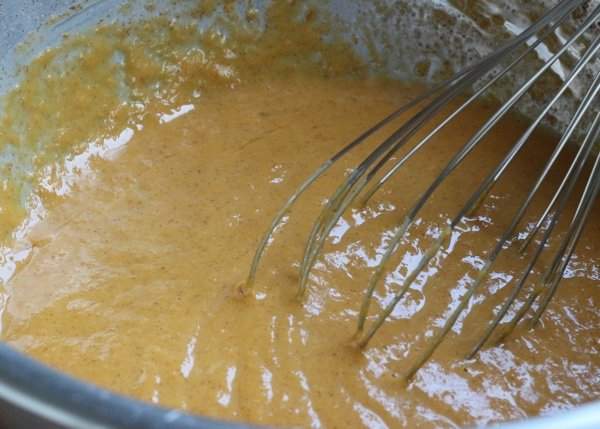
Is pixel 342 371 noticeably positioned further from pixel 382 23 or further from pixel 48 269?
pixel 382 23

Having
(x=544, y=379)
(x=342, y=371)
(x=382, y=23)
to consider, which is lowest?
(x=544, y=379)

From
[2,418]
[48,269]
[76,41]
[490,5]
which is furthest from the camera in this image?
[490,5]

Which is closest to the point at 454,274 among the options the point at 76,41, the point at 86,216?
A: the point at 86,216

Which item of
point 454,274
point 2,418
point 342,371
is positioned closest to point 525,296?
point 454,274

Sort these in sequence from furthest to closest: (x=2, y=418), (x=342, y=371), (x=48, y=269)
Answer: (x=48, y=269)
(x=342, y=371)
(x=2, y=418)

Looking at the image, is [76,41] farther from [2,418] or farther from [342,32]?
[2,418]

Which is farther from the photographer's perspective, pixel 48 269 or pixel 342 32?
pixel 342 32

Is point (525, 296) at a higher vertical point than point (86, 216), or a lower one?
lower
